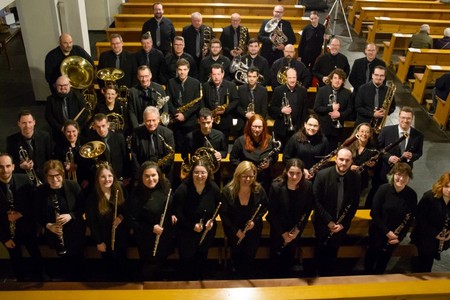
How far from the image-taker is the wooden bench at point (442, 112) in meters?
6.42

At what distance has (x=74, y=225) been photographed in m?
3.65

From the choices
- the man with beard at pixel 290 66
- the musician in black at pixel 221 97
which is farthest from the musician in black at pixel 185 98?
the man with beard at pixel 290 66

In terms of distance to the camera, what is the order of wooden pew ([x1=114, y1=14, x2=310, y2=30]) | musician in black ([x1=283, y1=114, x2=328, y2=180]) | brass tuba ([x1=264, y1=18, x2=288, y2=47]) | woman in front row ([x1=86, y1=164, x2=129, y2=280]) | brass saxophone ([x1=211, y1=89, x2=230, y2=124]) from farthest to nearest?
wooden pew ([x1=114, y1=14, x2=310, y2=30]), brass tuba ([x1=264, y1=18, x2=288, y2=47]), brass saxophone ([x1=211, y1=89, x2=230, y2=124]), musician in black ([x1=283, y1=114, x2=328, y2=180]), woman in front row ([x1=86, y1=164, x2=129, y2=280])

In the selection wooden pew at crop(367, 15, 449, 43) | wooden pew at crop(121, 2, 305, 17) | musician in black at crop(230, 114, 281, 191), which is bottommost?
musician in black at crop(230, 114, 281, 191)

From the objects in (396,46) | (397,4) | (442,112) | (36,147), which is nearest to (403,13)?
(397,4)

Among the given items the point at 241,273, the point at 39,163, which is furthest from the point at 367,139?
the point at 39,163

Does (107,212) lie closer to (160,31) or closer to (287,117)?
(287,117)

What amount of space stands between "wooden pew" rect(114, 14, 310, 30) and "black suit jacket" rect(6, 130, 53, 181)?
14.9ft

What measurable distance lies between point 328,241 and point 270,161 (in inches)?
36.4

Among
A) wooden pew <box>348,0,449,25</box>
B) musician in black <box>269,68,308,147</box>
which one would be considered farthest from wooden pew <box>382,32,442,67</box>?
musician in black <box>269,68,308,147</box>

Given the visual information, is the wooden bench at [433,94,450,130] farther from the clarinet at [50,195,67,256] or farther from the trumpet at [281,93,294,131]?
the clarinet at [50,195,67,256]

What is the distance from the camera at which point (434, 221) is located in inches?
143

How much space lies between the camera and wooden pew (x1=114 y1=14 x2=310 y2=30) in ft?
26.7

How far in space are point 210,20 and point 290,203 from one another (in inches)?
214
